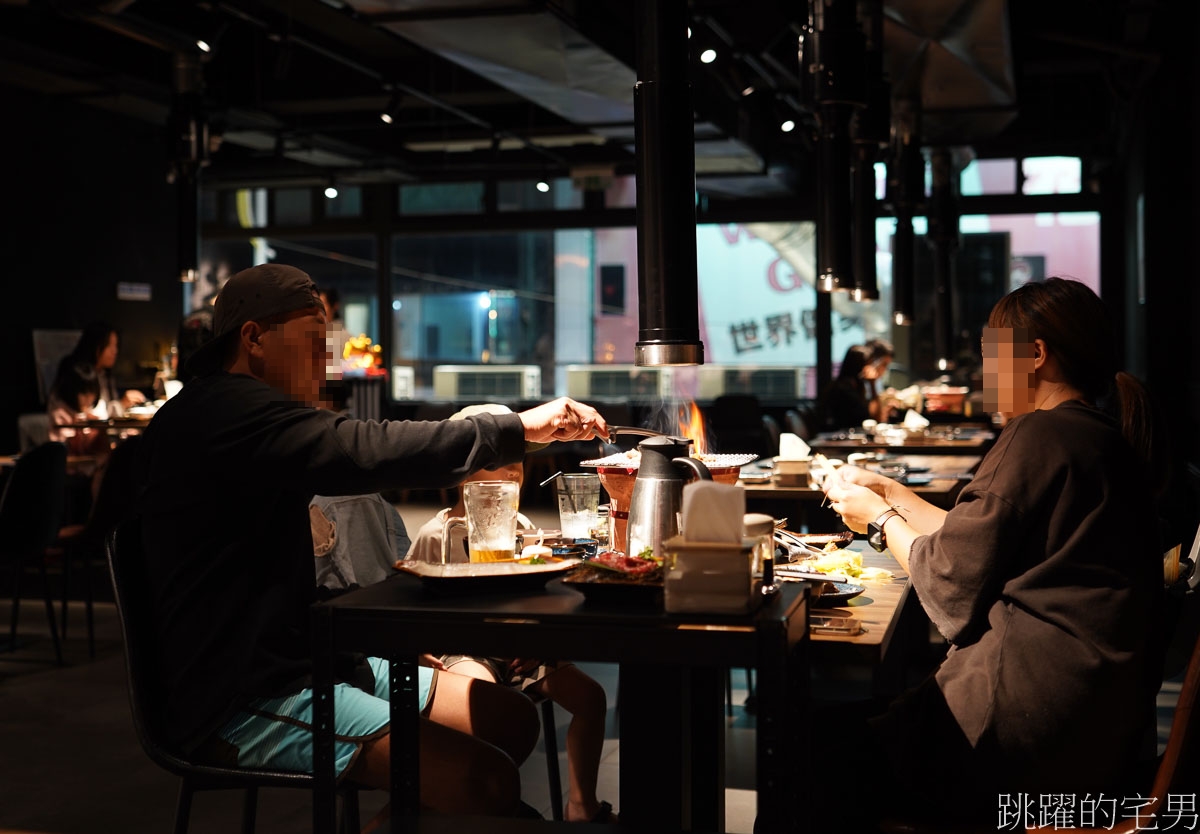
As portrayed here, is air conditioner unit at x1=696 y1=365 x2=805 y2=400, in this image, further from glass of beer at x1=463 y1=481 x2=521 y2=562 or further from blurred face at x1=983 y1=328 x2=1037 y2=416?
glass of beer at x1=463 y1=481 x2=521 y2=562

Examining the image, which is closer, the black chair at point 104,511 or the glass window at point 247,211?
the black chair at point 104,511

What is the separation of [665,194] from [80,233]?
888 centimetres

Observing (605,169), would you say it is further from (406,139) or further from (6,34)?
(6,34)

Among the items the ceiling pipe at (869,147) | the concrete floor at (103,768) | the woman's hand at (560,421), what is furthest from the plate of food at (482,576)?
the ceiling pipe at (869,147)

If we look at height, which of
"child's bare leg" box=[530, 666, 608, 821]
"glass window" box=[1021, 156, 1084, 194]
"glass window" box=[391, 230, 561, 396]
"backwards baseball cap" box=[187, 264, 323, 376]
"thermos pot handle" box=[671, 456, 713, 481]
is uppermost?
"glass window" box=[1021, 156, 1084, 194]

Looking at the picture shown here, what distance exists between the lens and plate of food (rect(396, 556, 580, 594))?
1783 mm

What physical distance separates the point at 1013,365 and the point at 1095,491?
30cm

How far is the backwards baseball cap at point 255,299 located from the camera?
2.09 m

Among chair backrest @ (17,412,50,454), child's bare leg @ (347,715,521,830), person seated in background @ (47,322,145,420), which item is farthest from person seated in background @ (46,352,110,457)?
child's bare leg @ (347,715,521,830)

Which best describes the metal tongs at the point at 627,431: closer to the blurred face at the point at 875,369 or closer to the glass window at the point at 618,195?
the blurred face at the point at 875,369

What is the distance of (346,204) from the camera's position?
1398cm

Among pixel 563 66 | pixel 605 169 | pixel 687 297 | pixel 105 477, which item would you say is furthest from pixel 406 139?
pixel 687 297

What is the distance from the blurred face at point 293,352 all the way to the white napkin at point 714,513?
0.85 metres

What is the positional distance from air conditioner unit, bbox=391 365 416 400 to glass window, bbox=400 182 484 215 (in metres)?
1.85
